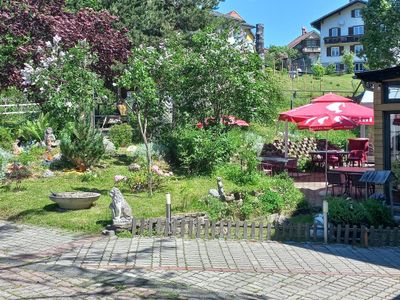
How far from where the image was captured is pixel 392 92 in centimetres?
1284

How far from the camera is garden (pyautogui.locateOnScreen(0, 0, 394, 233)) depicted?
1191cm

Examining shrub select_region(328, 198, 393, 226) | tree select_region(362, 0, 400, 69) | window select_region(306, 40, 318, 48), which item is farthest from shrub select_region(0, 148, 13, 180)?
window select_region(306, 40, 318, 48)

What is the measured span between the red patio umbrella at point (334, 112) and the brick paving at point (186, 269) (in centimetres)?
611

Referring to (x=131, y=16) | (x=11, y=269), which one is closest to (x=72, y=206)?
(x=11, y=269)

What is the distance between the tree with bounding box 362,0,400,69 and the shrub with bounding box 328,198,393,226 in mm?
16696

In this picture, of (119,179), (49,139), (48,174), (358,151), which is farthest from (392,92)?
(49,139)

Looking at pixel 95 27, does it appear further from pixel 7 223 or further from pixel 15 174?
pixel 7 223

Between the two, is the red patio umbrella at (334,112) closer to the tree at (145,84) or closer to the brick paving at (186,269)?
the tree at (145,84)

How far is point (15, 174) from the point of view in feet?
47.0

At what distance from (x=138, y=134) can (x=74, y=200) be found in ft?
30.3

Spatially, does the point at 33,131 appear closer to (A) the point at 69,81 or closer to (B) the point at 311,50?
(A) the point at 69,81

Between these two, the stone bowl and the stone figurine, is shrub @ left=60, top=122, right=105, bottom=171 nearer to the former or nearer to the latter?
the stone figurine

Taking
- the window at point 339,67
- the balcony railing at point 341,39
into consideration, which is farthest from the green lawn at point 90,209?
the balcony railing at point 341,39

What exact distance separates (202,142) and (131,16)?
15.4 metres
